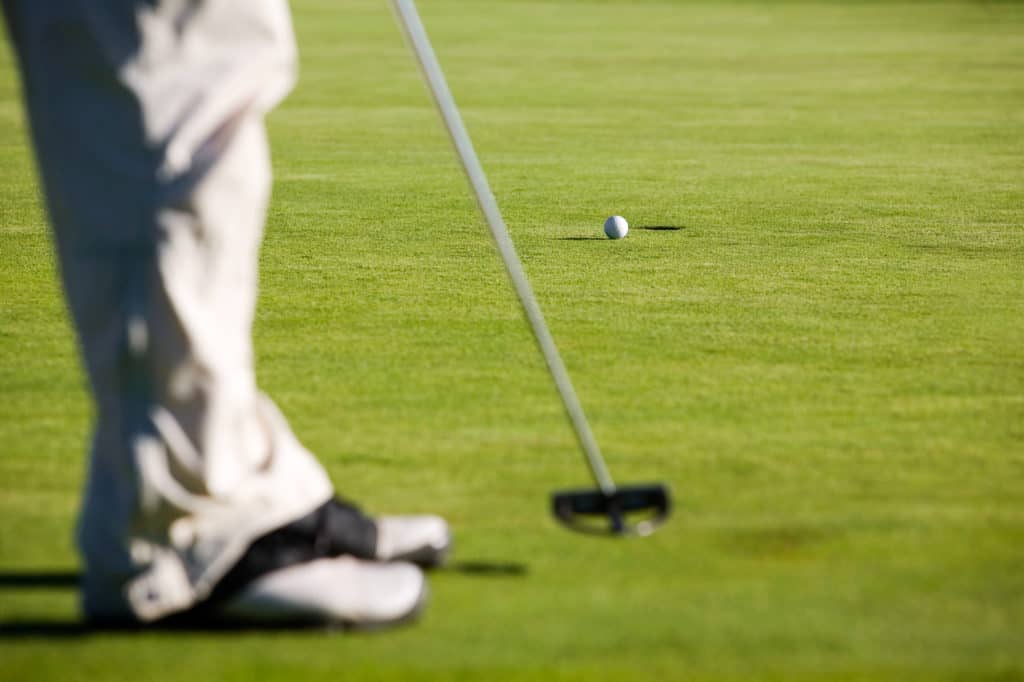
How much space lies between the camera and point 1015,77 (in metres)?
19.0

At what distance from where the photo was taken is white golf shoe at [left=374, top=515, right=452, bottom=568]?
3.71 meters

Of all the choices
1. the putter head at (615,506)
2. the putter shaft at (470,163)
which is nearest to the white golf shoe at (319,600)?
the putter head at (615,506)

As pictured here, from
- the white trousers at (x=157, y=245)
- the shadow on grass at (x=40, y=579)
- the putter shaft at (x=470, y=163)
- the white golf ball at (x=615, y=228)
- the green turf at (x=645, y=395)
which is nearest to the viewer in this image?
the white trousers at (x=157, y=245)

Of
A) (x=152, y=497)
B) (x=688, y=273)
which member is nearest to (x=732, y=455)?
(x=152, y=497)

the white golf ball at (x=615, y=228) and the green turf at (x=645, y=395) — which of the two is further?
the white golf ball at (x=615, y=228)

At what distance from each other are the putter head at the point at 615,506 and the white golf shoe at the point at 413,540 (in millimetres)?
317

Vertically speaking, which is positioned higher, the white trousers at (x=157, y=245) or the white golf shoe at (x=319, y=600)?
the white trousers at (x=157, y=245)

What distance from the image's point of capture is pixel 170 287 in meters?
3.20

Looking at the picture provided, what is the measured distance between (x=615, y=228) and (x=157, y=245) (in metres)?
5.83

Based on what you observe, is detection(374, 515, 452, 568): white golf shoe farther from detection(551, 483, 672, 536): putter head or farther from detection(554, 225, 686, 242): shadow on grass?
detection(554, 225, 686, 242): shadow on grass

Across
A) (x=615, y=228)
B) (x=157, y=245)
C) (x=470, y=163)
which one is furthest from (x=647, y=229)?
(x=157, y=245)

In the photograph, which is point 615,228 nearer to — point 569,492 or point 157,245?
point 569,492

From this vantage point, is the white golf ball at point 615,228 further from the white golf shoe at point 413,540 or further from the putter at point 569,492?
the white golf shoe at point 413,540

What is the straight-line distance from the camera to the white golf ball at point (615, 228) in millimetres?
8880
